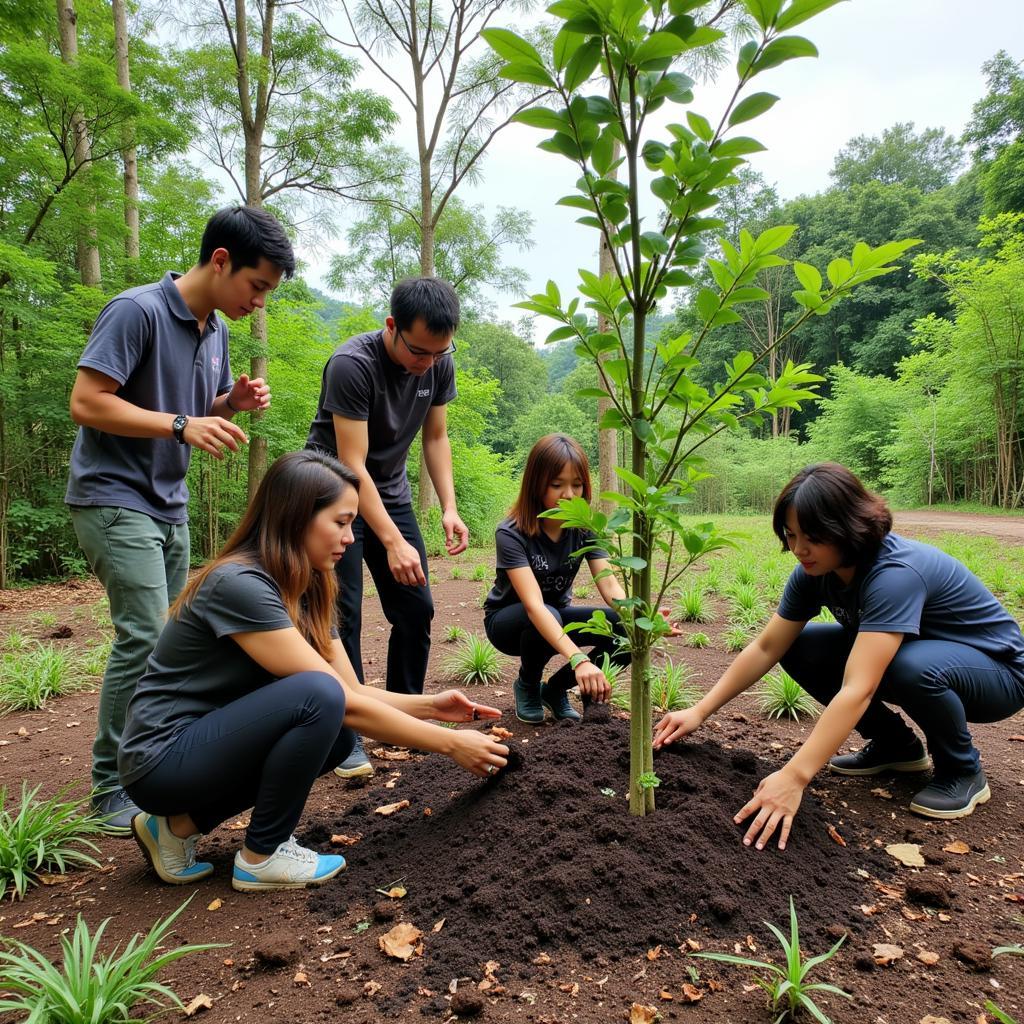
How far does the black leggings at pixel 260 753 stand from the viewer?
5.45 feet

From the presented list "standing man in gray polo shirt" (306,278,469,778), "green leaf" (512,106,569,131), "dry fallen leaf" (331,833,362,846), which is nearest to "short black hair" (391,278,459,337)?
"standing man in gray polo shirt" (306,278,469,778)

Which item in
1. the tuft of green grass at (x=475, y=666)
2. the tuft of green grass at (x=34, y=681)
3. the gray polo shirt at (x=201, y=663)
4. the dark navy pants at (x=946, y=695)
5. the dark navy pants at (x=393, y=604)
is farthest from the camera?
the tuft of green grass at (x=475, y=666)

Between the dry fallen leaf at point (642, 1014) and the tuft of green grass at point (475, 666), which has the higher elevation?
the dry fallen leaf at point (642, 1014)

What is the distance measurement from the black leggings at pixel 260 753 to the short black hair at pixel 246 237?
4.56ft

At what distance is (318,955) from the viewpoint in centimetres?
149

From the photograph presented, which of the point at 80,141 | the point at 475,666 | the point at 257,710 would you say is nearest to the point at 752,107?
the point at 257,710

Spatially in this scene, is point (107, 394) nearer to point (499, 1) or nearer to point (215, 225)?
point (215, 225)

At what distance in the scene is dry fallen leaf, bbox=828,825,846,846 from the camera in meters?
1.84

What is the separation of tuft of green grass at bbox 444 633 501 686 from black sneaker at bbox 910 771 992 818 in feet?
7.39

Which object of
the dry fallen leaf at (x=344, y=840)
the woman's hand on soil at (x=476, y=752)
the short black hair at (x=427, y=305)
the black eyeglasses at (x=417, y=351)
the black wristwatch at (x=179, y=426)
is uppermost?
the short black hair at (x=427, y=305)

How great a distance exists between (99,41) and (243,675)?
13.6 m

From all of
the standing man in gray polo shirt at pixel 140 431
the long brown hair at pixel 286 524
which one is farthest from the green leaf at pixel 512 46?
the standing man in gray polo shirt at pixel 140 431

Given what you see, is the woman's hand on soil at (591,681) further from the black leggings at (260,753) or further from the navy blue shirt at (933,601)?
the black leggings at (260,753)

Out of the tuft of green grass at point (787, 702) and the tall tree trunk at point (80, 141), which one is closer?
the tuft of green grass at point (787, 702)
